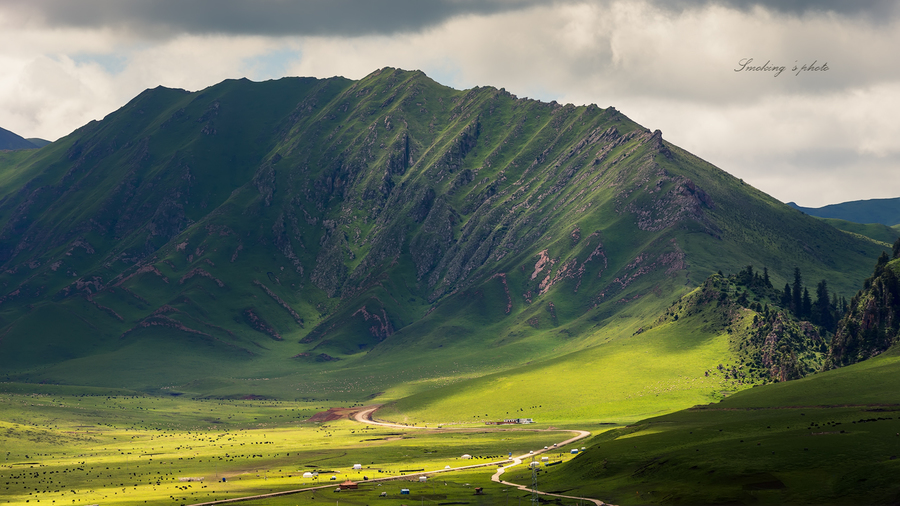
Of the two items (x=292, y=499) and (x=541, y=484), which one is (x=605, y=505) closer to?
(x=541, y=484)

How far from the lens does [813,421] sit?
182 metres

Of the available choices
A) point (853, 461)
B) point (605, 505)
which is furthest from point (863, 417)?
point (605, 505)

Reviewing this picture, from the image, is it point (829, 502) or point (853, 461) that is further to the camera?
point (853, 461)

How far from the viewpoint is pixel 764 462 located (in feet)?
516

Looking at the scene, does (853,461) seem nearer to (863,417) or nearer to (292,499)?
(863,417)

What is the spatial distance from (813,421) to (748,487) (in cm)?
4064

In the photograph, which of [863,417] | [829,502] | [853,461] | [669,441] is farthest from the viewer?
[669,441]

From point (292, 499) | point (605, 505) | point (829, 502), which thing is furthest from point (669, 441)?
point (292, 499)

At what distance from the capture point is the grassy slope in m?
142

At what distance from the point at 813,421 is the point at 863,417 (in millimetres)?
9657

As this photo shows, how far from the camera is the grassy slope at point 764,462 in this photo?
141750 millimetres

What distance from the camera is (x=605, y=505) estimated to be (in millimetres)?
154625

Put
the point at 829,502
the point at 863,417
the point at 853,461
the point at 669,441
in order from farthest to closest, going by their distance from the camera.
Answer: the point at 669,441
the point at 863,417
the point at 853,461
the point at 829,502

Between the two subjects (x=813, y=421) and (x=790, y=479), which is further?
(x=813, y=421)
